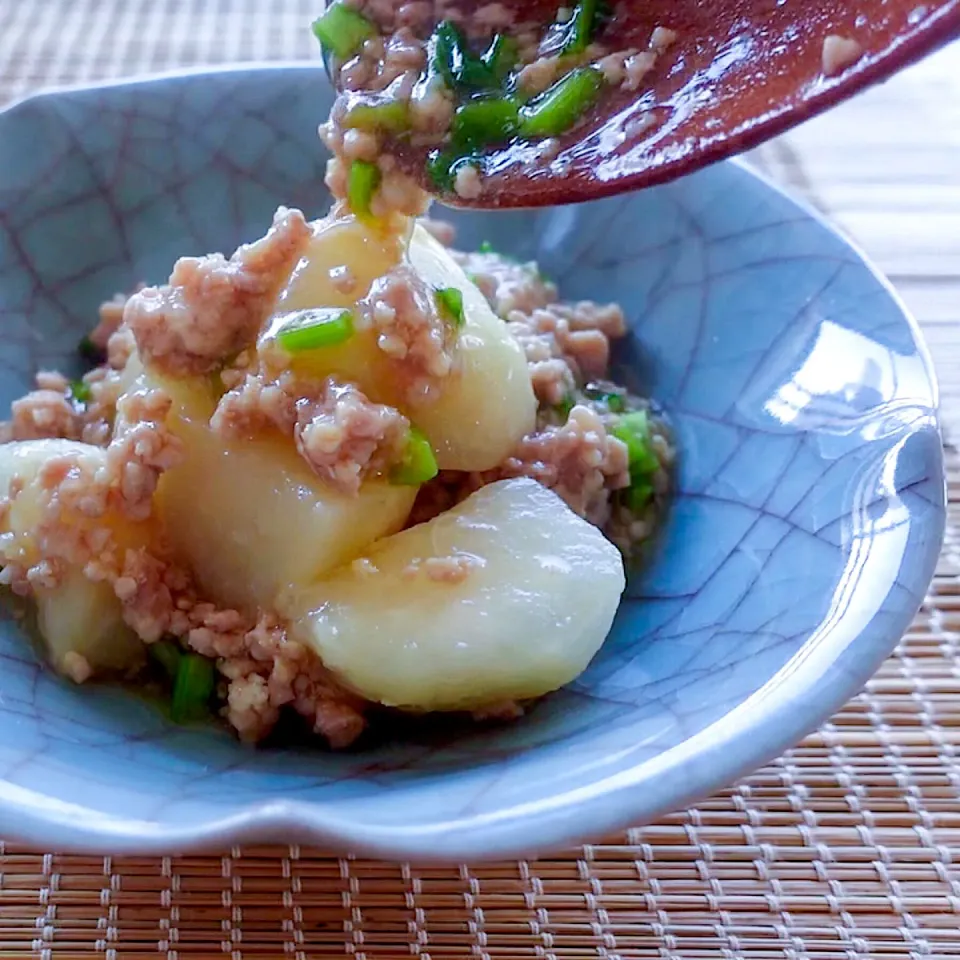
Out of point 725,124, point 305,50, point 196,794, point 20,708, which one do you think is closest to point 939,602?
point 725,124

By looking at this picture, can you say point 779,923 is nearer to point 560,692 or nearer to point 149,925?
point 560,692

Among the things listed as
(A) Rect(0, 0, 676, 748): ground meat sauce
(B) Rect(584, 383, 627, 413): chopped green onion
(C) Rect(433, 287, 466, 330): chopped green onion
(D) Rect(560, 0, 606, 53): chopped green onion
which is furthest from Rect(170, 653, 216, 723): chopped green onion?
(D) Rect(560, 0, 606, 53): chopped green onion

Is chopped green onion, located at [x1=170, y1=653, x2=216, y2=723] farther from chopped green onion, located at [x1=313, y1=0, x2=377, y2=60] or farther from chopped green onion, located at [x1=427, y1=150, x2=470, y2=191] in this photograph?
chopped green onion, located at [x1=313, y1=0, x2=377, y2=60]

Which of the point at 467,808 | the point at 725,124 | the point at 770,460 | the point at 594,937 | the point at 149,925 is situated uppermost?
the point at 725,124

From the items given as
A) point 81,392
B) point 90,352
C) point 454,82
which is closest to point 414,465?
point 454,82

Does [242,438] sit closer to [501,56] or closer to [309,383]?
[309,383]
